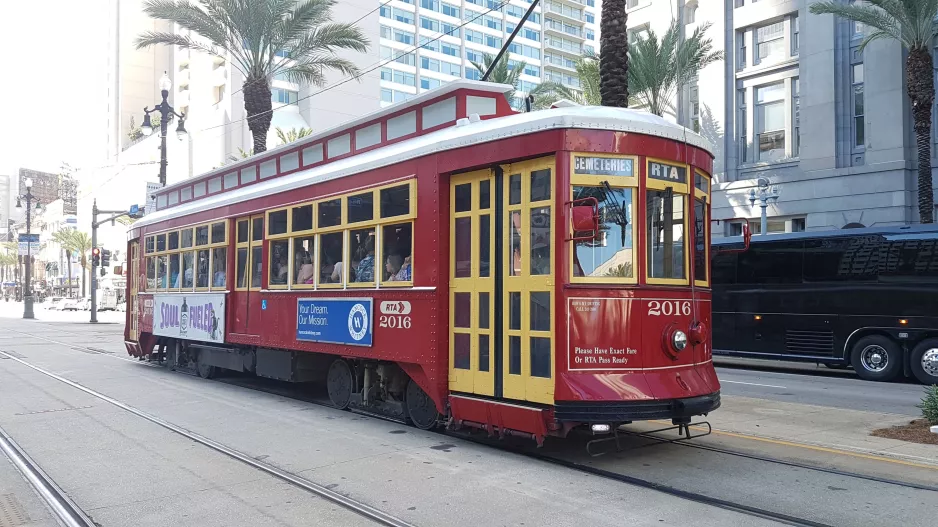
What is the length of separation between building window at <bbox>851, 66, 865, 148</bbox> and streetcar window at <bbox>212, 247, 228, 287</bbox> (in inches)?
900

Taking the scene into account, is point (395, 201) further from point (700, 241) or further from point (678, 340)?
point (678, 340)

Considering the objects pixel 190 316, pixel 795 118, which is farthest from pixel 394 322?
pixel 795 118

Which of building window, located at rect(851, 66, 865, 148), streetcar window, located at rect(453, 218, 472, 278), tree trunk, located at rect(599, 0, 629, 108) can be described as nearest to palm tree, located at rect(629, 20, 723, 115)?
building window, located at rect(851, 66, 865, 148)

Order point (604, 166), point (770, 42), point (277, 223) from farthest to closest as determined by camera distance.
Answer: point (770, 42)
point (277, 223)
point (604, 166)

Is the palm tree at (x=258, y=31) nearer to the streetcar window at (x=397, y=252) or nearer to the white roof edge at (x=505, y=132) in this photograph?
the white roof edge at (x=505, y=132)

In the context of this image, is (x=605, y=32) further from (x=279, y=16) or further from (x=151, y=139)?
(x=151, y=139)

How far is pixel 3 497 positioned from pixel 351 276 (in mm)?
4392

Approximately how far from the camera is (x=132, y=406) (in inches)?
441

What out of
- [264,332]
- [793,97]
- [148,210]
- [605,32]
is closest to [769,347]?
[605,32]

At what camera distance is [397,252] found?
893 cm

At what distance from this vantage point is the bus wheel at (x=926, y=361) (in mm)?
14992

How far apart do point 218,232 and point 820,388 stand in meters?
11.1

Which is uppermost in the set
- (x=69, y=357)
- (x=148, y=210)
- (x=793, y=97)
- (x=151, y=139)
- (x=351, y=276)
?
(x=151, y=139)

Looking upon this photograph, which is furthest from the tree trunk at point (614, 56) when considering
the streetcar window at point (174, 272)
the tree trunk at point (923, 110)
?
the tree trunk at point (923, 110)
